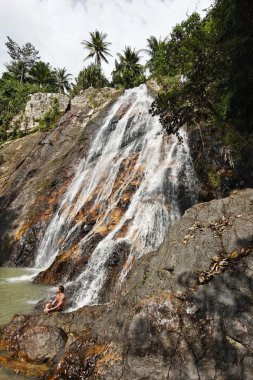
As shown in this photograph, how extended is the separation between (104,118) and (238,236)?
22.6m

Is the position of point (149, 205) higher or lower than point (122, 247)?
higher

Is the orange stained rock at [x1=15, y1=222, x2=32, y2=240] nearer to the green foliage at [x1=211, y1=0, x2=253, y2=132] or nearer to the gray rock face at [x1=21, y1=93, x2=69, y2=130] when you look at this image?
the green foliage at [x1=211, y1=0, x2=253, y2=132]

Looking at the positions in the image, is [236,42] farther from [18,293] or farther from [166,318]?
[18,293]

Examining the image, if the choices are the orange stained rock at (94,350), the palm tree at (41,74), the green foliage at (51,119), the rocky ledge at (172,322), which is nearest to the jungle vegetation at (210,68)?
the rocky ledge at (172,322)

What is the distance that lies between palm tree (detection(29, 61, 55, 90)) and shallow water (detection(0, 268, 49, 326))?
4392 centimetres

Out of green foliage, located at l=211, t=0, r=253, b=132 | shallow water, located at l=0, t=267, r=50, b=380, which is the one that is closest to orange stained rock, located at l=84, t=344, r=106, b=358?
shallow water, located at l=0, t=267, r=50, b=380

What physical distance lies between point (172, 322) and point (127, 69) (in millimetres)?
45707

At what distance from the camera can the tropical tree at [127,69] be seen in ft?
151

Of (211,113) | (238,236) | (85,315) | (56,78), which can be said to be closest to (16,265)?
(85,315)

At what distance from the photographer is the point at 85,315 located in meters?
8.22

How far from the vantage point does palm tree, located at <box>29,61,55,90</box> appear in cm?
5425

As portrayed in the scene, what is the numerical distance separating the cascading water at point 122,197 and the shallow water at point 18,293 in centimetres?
152

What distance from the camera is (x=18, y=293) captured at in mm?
13062

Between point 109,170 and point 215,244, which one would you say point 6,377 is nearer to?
point 215,244
